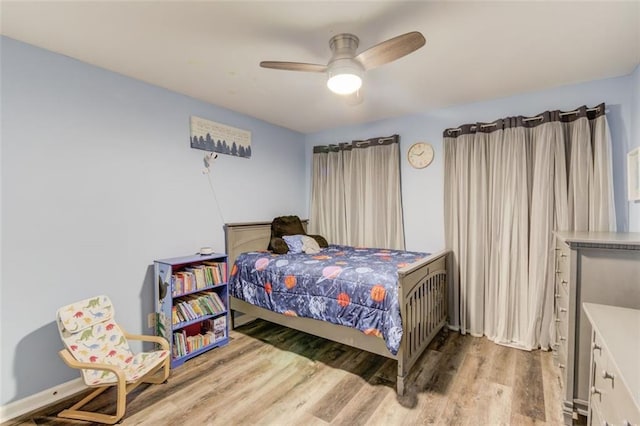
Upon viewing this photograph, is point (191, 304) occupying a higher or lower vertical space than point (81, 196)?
lower

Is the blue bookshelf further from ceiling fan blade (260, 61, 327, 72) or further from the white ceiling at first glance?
ceiling fan blade (260, 61, 327, 72)

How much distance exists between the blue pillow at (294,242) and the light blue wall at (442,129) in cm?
135

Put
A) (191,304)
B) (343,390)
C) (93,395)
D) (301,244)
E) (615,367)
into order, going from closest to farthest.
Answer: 1. (615,367)
2. (93,395)
3. (343,390)
4. (191,304)
5. (301,244)

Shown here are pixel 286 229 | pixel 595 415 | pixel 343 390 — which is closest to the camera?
pixel 595 415

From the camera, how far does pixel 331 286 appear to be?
2506 millimetres

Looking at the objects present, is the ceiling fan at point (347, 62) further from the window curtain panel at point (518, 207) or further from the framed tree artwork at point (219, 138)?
the window curtain panel at point (518, 207)

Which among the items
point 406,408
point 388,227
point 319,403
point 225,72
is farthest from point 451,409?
point 225,72

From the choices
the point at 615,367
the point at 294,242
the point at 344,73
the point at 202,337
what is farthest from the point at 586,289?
the point at 202,337

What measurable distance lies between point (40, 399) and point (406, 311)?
2.68 metres

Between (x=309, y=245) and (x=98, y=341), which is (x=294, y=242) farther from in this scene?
(x=98, y=341)

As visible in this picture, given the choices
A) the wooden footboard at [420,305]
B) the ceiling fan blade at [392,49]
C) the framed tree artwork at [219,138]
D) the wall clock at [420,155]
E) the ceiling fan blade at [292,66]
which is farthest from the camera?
the wall clock at [420,155]

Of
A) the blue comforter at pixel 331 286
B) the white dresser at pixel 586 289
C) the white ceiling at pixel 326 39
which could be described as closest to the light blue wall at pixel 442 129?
the white ceiling at pixel 326 39

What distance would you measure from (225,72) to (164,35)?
1.94ft

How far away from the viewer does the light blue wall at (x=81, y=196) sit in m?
2.01
